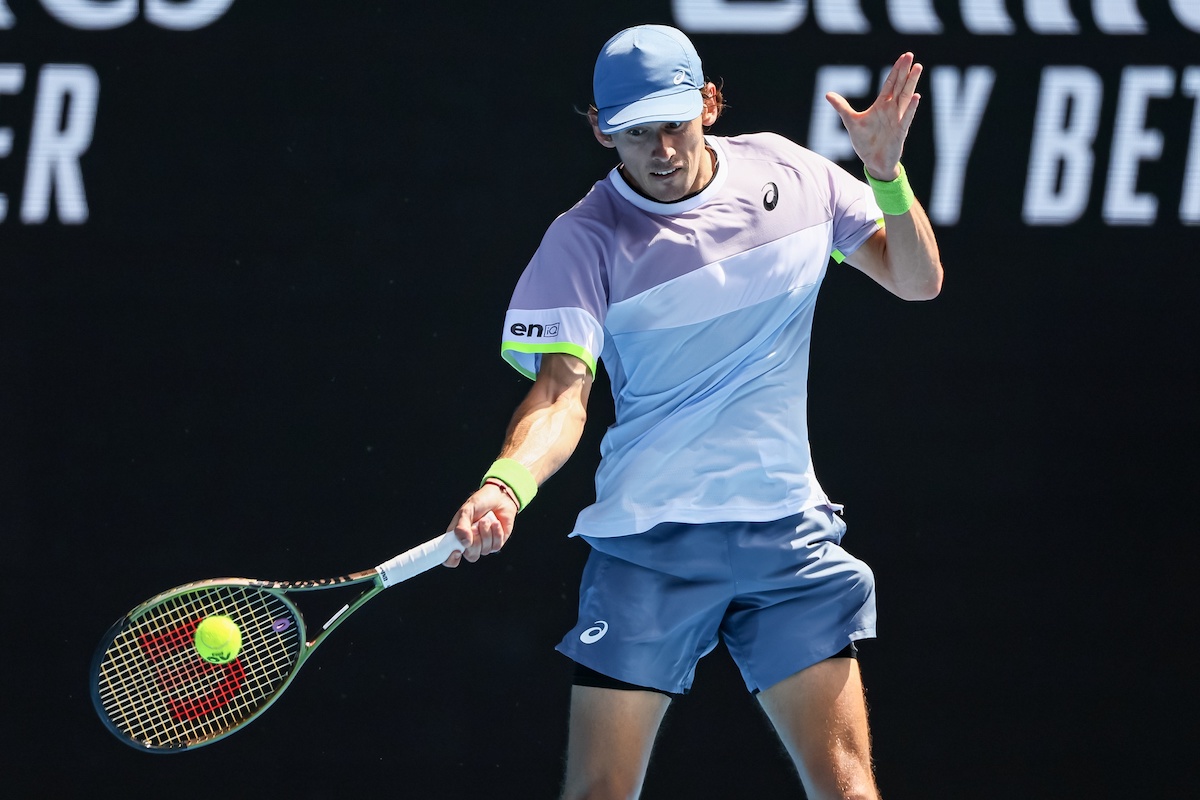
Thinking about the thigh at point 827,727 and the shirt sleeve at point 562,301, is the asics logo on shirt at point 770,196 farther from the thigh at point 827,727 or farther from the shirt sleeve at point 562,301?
the thigh at point 827,727

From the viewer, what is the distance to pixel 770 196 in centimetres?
350

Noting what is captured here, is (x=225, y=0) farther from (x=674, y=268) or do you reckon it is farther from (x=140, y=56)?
(x=674, y=268)

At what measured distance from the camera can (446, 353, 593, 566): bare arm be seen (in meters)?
3.03

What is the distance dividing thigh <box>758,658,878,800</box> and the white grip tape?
794 millimetres

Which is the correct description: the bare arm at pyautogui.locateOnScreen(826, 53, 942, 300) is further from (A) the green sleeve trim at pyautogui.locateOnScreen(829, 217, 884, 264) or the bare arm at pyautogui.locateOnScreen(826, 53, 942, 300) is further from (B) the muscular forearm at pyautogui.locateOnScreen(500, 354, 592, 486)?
(B) the muscular forearm at pyautogui.locateOnScreen(500, 354, 592, 486)

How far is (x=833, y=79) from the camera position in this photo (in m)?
4.45

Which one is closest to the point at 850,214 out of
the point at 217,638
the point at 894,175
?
the point at 894,175

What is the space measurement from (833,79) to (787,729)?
6.10ft

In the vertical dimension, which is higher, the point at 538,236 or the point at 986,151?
the point at 986,151

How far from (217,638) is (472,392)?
1.35 m

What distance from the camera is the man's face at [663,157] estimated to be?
334 cm

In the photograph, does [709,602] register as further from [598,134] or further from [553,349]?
[598,134]

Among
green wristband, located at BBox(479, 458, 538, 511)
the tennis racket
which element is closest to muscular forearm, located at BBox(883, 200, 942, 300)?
green wristband, located at BBox(479, 458, 538, 511)

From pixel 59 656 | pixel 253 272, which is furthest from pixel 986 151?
pixel 59 656
